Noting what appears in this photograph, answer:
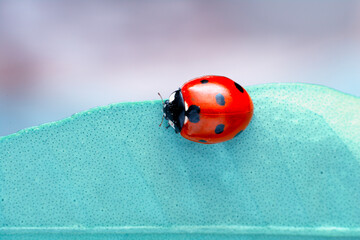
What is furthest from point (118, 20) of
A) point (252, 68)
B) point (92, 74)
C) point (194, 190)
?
point (194, 190)

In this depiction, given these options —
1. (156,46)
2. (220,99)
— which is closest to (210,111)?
(220,99)

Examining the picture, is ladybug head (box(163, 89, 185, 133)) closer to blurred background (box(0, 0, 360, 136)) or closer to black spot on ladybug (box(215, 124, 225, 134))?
A: black spot on ladybug (box(215, 124, 225, 134))

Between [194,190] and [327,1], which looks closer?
[194,190]

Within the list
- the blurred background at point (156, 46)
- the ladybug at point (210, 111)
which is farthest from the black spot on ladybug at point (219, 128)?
the blurred background at point (156, 46)

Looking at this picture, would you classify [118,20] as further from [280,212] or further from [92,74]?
[280,212]

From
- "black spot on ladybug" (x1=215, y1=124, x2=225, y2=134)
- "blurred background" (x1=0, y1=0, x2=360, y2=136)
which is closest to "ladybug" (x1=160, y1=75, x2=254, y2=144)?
"black spot on ladybug" (x1=215, y1=124, x2=225, y2=134)

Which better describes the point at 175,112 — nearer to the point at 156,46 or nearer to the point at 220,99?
the point at 220,99
